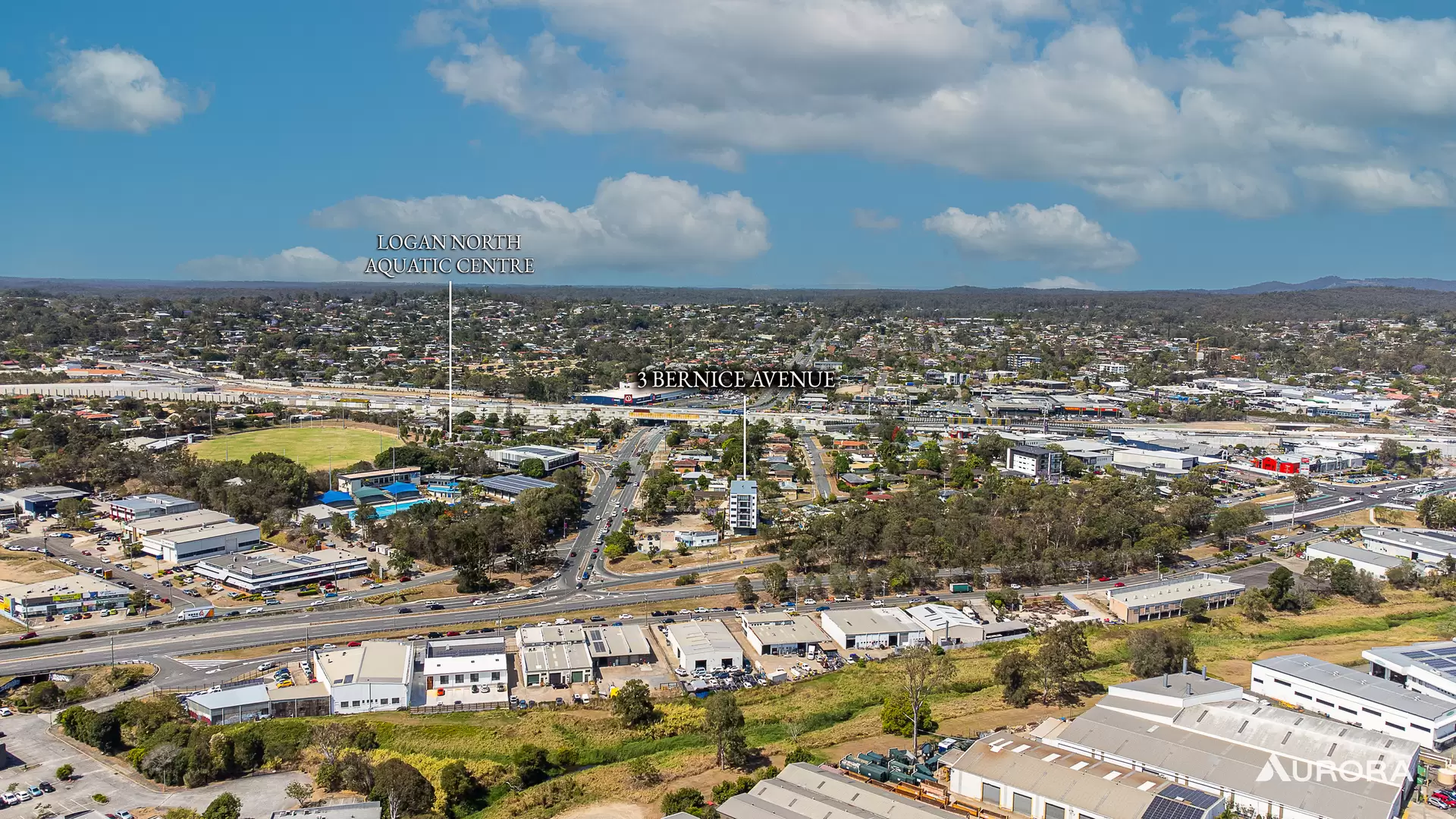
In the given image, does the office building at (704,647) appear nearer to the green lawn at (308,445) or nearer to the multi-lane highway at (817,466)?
the multi-lane highway at (817,466)

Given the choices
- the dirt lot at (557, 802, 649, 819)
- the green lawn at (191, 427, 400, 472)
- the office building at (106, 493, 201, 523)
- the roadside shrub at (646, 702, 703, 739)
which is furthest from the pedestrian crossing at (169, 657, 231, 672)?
the green lawn at (191, 427, 400, 472)

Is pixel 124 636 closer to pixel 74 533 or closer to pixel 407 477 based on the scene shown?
pixel 74 533

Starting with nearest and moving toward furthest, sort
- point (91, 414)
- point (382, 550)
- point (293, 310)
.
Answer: point (382, 550), point (91, 414), point (293, 310)

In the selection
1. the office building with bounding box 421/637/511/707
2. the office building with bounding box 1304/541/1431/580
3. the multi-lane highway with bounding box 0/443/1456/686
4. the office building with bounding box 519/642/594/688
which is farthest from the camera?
the office building with bounding box 1304/541/1431/580

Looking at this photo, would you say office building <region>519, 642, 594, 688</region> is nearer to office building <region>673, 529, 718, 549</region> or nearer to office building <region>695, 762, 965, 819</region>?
office building <region>695, 762, 965, 819</region>

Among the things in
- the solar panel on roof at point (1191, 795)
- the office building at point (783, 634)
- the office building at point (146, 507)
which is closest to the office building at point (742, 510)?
the office building at point (783, 634)

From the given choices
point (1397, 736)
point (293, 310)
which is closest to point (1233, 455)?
point (1397, 736)
